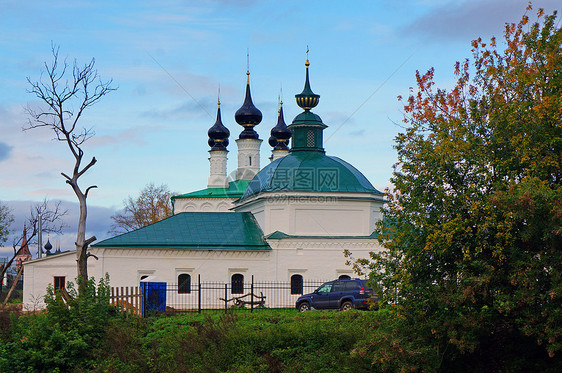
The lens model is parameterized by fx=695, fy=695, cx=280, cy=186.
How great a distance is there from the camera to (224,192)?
66.7 m

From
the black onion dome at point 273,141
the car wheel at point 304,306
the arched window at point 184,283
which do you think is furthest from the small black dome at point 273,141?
the car wheel at point 304,306

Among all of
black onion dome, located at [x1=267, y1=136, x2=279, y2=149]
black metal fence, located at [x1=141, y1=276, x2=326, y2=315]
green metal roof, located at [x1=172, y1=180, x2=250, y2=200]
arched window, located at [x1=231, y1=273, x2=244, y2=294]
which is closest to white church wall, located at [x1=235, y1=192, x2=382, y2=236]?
arched window, located at [x1=231, y1=273, x2=244, y2=294]

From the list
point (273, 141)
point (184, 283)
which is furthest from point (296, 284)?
point (273, 141)

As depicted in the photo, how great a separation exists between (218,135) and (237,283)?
35.0 m

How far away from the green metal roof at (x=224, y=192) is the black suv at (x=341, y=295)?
37694 mm

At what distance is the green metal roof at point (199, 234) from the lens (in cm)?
3572

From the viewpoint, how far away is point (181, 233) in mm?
36875

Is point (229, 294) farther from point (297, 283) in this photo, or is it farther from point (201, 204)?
point (201, 204)

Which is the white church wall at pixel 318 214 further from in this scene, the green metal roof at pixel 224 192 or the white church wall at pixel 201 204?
the white church wall at pixel 201 204

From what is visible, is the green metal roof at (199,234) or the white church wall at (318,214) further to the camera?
the white church wall at (318,214)

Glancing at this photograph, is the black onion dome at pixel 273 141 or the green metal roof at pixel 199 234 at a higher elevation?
the black onion dome at pixel 273 141

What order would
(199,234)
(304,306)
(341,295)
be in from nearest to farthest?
1. (341,295)
2. (304,306)
3. (199,234)

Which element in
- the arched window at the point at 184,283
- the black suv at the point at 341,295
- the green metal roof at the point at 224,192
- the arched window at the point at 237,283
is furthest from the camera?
the green metal roof at the point at 224,192

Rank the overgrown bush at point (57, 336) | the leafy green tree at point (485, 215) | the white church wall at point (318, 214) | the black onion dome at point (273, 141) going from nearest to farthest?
the leafy green tree at point (485, 215) → the overgrown bush at point (57, 336) → the white church wall at point (318, 214) → the black onion dome at point (273, 141)
